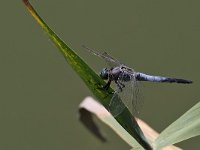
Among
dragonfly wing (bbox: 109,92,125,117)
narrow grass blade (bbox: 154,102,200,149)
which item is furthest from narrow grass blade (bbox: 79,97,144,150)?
dragonfly wing (bbox: 109,92,125,117)

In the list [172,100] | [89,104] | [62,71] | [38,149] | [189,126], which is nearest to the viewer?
[189,126]

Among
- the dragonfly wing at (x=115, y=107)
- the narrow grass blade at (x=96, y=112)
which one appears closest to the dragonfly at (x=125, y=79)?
the narrow grass blade at (x=96, y=112)

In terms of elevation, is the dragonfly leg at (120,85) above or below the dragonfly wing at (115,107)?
above

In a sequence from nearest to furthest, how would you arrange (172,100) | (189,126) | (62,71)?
(189,126), (172,100), (62,71)

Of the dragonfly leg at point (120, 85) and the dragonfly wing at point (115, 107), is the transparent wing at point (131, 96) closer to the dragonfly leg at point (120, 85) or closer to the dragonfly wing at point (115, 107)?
the dragonfly leg at point (120, 85)

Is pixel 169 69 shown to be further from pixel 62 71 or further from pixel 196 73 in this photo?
pixel 62 71

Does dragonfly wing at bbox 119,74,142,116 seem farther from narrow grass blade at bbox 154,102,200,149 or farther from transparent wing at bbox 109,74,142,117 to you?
narrow grass blade at bbox 154,102,200,149

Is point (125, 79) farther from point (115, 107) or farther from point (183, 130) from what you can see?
point (115, 107)

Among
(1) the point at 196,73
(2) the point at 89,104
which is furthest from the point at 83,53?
(2) the point at 89,104
